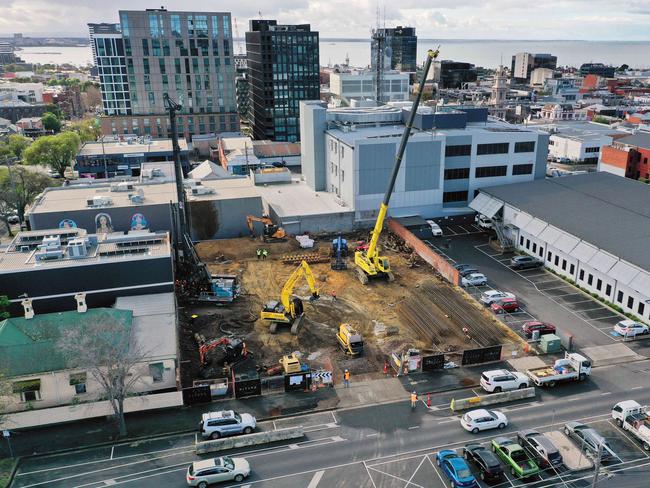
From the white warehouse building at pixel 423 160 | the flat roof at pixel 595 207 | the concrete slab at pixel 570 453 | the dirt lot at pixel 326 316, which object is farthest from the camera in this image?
the white warehouse building at pixel 423 160

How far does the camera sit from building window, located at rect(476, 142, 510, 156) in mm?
68750

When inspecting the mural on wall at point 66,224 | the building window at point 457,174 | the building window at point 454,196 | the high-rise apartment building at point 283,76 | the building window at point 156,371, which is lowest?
the building window at point 156,371

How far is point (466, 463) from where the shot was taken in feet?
92.0

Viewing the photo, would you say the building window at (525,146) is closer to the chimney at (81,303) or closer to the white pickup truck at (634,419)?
the white pickup truck at (634,419)

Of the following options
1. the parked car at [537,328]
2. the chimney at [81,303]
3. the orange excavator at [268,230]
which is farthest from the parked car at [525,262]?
the chimney at [81,303]

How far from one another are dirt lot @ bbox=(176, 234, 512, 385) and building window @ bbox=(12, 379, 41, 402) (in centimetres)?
894

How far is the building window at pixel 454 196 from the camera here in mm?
69625

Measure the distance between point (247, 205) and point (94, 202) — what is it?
16983 millimetres

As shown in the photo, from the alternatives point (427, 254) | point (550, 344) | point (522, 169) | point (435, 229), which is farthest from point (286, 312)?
point (522, 169)

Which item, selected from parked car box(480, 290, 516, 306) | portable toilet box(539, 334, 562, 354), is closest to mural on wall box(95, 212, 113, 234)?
parked car box(480, 290, 516, 306)

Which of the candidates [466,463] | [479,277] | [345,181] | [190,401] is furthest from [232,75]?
[466,463]

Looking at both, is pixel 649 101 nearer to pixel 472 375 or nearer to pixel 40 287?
pixel 472 375

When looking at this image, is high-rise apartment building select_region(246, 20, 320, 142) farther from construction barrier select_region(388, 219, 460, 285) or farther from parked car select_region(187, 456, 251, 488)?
parked car select_region(187, 456, 251, 488)

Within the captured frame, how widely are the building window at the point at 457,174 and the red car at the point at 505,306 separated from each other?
2671cm
